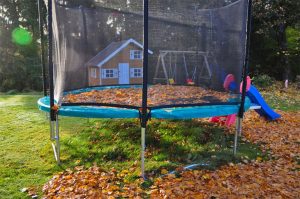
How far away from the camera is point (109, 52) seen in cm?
394

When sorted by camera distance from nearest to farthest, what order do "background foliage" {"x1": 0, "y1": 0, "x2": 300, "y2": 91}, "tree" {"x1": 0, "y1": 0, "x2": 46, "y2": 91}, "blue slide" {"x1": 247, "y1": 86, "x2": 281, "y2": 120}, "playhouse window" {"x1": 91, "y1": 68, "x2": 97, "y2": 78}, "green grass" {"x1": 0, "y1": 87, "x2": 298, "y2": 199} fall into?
"green grass" {"x1": 0, "y1": 87, "x2": 298, "y2": 199} < "playhouse window" {"x1": 91, "y1": 68, "x2": 97, "y2": 78} < "blue slide" {"x1": 247, "y1": 86, "x2": 281, "y2": 120} < "background foliage" {"x1": 0, "y1": 0, "x2": 300, "y2": 91} < "tree" {"x1": 0, "y1": 0, "x2": 46, "y2": 91}

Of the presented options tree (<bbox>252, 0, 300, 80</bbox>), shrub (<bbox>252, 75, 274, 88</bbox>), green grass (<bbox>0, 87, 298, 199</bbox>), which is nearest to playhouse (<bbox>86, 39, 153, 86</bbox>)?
green grass (<bbox>0, 87, 298, 199</bbox>)

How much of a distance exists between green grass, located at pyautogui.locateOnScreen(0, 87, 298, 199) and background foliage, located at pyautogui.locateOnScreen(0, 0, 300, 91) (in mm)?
9838

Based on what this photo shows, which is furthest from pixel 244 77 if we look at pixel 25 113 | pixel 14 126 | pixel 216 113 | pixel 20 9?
pixel 20 9

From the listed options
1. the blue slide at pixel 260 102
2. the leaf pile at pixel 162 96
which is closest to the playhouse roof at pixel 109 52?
the leaf pile at pixel 162 96

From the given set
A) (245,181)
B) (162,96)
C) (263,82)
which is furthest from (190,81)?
(263,82)

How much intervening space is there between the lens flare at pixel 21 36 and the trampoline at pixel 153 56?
14787 millimetres

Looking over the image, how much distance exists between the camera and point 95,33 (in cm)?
391

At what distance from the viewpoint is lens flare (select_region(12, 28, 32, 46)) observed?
678 inches

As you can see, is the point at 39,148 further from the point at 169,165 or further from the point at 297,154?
the point at 297,154

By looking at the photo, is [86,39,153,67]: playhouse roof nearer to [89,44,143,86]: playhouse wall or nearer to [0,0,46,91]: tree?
[89,44,143,86]: playhouse wall

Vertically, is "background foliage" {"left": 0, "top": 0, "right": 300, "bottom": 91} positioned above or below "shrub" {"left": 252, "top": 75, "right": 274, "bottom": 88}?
above

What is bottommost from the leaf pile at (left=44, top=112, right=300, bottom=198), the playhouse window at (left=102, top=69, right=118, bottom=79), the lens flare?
the leaf pile at (left=44, top=112, right=300, bottom=198)

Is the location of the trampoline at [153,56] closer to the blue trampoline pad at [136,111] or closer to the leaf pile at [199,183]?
the blue trampoline pad at [136,111]
